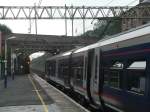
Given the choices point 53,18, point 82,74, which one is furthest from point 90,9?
point 82,74

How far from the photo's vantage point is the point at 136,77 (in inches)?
495

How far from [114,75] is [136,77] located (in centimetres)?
263

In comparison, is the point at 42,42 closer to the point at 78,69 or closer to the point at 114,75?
the point at 78,69

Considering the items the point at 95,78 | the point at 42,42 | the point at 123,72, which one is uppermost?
the point at 42,42

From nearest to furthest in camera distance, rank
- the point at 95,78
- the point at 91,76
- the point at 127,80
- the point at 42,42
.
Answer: the point at 127,80
the point at 95,78
the point at 91,76
the point at 42,42

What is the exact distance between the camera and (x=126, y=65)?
44.6 feet

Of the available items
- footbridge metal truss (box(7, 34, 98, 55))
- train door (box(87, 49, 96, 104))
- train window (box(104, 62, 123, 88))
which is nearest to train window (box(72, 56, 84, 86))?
train door (box(87, 49, 96, 104))

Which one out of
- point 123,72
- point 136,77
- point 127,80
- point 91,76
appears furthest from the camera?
point 91,76

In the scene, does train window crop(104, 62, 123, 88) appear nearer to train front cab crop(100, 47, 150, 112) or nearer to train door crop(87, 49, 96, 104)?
train front cab crop(100, 47, 150, 112)

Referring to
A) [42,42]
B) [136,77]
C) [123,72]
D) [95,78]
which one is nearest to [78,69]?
[95,78]

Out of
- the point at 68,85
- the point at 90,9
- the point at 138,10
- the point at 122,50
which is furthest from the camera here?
the point at 90,9

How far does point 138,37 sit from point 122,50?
1.59 metres

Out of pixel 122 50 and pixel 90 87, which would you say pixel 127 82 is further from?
pixel 90 87

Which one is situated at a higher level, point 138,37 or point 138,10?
point 138,10
